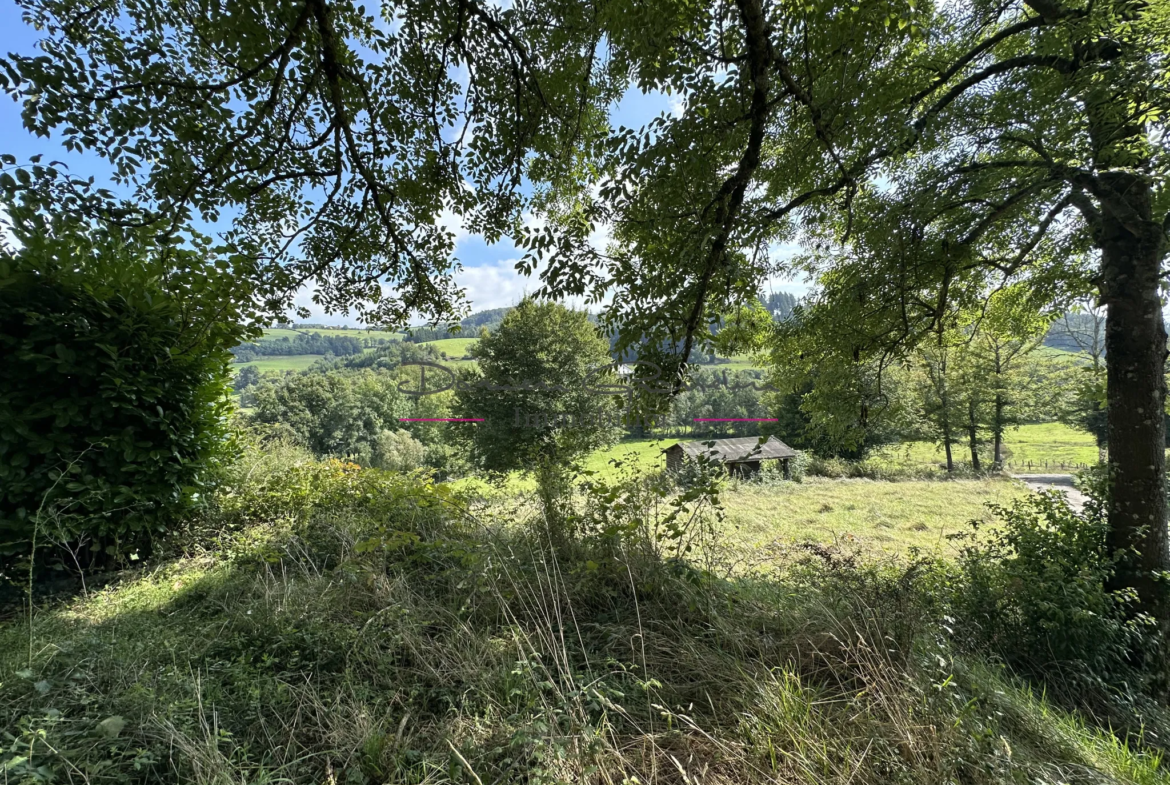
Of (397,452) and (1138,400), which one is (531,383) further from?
(397,452)

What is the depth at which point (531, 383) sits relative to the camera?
17750mm

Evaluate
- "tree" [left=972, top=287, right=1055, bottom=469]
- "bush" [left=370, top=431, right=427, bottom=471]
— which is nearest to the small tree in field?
"bush" [left=370, top=431, right=427, bottom=471]

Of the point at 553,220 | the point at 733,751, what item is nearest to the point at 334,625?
the point at 733,751

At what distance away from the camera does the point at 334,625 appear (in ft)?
8.18

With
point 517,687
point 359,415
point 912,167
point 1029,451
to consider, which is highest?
point 912,167

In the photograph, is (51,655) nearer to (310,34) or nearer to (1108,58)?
(310,34)

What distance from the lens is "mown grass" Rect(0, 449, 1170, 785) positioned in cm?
155

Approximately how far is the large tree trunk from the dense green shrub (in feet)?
26.9

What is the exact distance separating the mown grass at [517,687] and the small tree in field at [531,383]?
43.0 feet

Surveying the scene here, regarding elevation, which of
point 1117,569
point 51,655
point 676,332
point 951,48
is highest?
point 951,48

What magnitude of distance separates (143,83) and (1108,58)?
7341mm

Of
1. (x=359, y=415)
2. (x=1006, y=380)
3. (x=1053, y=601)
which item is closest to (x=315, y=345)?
(x=359, y=415)

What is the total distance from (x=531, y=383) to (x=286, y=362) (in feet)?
259

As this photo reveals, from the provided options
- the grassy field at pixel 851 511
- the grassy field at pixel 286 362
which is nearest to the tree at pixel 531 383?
the grassy field at pixel 851 511
